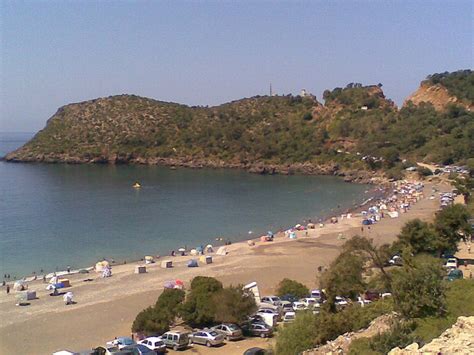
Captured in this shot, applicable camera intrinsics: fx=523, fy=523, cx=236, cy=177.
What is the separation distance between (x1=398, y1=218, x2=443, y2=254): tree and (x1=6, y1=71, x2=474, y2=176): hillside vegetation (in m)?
47.1

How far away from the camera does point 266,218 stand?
45062 millimetres

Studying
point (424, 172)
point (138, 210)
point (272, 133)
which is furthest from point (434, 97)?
point (138, 210)

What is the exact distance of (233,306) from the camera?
1633 cm

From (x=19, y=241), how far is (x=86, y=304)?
1685cm

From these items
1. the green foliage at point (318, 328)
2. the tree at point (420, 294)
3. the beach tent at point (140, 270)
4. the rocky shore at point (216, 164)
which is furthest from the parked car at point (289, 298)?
the rocky shore at point (216, 164)

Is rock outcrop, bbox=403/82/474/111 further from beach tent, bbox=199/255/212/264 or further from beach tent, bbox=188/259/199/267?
beach tent, bbox=188/259/199/267

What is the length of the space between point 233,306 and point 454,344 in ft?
36.1

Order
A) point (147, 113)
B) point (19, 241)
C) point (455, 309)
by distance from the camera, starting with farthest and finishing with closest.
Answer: point (147, 113)
point (19, 241)
point (455, 309)

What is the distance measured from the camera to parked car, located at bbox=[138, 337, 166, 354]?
585 inches

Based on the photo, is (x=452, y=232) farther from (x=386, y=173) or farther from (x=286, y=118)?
(x=286, y=118)

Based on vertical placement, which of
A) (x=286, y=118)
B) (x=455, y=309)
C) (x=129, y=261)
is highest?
(x=286, y=118)

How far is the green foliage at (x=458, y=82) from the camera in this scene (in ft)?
305

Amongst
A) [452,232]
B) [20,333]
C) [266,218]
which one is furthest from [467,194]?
[20,333]

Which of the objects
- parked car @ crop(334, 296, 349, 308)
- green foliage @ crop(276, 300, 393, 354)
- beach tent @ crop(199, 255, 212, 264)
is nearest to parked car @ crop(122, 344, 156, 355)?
green foliage @ crop(276, 300, 393, 354)
